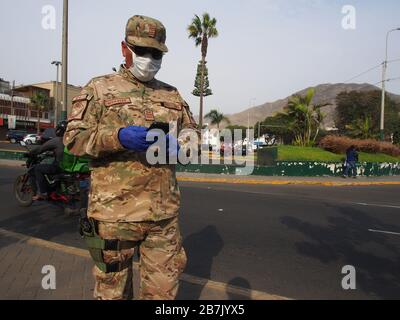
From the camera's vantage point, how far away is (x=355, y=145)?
2295 cm

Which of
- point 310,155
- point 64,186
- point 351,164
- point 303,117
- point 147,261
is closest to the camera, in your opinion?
point 147,261

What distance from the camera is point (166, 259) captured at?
2.34m

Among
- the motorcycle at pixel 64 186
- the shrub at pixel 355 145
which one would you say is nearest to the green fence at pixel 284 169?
the shrub at pixel 355 145

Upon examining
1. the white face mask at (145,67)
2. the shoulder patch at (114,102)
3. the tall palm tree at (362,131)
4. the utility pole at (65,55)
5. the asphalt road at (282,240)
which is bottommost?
the asphalt road at (282,240)

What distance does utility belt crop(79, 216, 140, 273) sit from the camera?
223 centimetres

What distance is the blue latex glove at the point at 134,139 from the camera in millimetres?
2010

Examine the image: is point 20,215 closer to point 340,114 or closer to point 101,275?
point 101,275

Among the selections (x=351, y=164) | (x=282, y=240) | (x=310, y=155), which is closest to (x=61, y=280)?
→ (x=282, y=240)

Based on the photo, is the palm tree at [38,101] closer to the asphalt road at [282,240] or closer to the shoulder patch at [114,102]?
the asphalt road at [282,240]

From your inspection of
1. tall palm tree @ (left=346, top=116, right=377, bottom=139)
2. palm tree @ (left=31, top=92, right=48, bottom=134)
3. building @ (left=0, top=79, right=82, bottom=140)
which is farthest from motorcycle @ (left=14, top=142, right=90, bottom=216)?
palm tree @ (left=31, top=92, right=48, bottom=134)

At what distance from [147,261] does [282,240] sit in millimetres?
4068

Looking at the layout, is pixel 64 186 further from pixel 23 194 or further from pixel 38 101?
pixel 38 101
